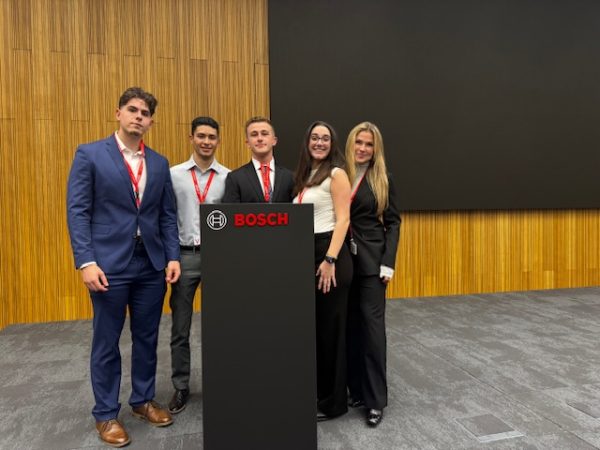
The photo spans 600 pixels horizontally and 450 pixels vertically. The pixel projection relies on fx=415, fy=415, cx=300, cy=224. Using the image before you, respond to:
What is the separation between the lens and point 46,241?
3.72 meters

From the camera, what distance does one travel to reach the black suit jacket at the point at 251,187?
75.4 inches

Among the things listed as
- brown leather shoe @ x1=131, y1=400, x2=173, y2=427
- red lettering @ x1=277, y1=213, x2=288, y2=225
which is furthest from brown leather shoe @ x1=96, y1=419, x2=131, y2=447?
red lettering @ x1=277, y1=213, x2=288, y2=225

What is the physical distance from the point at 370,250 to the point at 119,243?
113 centimetres

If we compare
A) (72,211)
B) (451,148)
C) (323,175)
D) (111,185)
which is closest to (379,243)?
(323,175)

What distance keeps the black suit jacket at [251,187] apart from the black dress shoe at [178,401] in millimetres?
1033

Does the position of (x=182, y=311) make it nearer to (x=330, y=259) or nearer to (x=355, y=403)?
(x=330, y=259)

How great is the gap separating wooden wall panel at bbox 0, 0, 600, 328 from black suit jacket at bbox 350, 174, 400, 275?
2.30 m

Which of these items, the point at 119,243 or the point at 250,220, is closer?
the point at 250,220

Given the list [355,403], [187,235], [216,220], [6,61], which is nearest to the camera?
[216,220]

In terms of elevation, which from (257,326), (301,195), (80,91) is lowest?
(257,326)

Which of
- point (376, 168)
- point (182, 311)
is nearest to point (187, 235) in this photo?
point (182, 311)

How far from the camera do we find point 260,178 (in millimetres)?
1948

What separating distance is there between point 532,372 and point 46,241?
12.9 ft

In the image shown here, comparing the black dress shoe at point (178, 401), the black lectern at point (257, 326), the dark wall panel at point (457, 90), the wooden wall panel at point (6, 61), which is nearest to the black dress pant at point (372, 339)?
the black lectern at point (257, 326)
